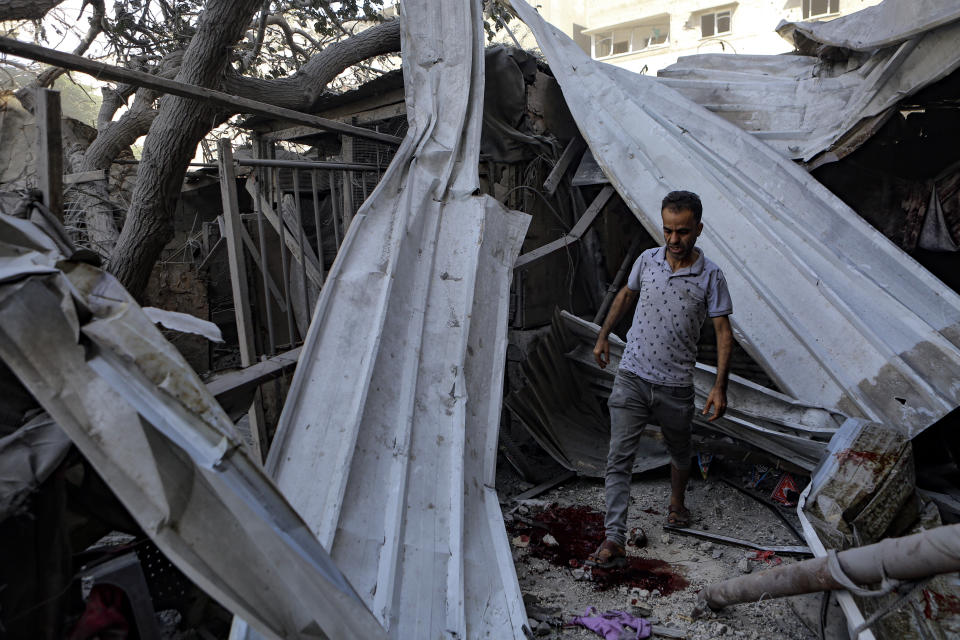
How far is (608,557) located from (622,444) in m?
0.54

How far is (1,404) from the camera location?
1.55 m

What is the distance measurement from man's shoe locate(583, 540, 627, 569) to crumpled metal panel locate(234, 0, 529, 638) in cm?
60

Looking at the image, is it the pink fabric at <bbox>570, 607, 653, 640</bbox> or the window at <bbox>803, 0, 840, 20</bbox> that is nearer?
the pink fabric at <bbox>570, 607, 653, 640</bbox>

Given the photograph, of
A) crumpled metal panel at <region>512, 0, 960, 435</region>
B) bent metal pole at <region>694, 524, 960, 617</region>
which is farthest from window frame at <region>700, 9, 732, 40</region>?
bent metal pole at <region>694, 524, 960, 617</region>

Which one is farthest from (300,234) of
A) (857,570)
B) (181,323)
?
(857,570)

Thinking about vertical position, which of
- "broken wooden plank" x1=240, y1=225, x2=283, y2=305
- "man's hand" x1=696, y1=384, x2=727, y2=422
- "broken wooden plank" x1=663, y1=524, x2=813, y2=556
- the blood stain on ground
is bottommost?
"broken wooden plank" x1=663, y1=524, x2=813, y2=556

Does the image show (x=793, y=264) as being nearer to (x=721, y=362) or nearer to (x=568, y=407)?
(x=721, y=362)

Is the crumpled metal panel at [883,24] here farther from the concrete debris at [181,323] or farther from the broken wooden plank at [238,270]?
the concrete debris at [181,323]

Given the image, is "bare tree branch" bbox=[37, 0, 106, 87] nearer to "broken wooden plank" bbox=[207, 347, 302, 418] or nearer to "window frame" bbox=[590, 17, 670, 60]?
"broken wooden plank" bbox=[207, 347, 302, 418]

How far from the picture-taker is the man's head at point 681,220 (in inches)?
117

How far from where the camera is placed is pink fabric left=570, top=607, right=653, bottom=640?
2543mm

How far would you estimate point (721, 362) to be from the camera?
3.10 metres

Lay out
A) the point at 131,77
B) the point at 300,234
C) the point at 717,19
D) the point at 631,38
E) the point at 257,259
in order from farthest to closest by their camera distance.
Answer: the point at 631,38 → the point at 717,19 → the point at 257,259 → the point at 300,234 → the point at 131,77

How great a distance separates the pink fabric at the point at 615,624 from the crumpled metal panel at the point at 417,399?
1.32ft
